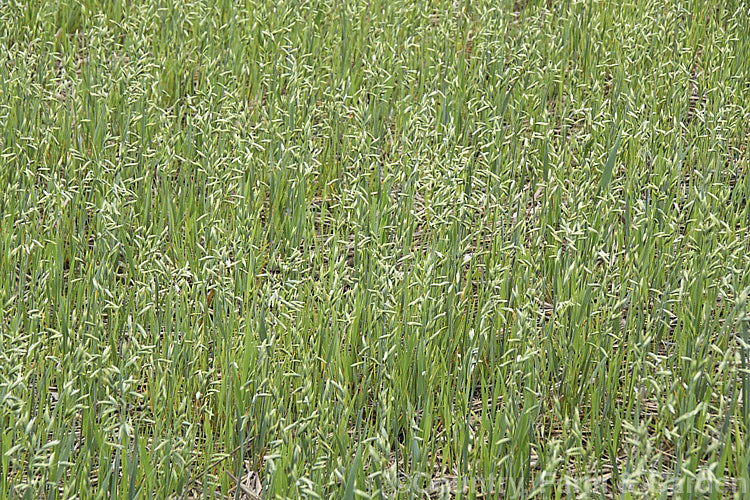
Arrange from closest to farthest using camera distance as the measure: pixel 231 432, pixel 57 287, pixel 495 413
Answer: pixel 231 432
pixel 495 413
pixel 57 287

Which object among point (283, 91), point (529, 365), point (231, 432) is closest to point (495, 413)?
point (529, 365)

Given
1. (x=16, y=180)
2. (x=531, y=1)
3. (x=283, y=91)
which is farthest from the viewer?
(x=531, y=1)

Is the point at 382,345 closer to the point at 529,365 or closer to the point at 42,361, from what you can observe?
the point at 529,365

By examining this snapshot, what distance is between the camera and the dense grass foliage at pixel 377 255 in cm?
229

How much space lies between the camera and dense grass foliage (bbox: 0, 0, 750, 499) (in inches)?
90.0

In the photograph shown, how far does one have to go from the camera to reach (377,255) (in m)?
2.94

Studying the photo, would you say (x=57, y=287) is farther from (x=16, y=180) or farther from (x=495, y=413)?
(x=495, y=413)

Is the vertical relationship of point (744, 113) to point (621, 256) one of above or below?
above

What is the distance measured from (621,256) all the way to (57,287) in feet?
6.43

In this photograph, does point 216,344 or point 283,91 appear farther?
point 283,91

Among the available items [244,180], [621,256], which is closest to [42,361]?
[244,180]

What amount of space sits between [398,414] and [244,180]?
1606mm

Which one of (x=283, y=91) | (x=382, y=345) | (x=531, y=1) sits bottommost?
(x=382, y=345)

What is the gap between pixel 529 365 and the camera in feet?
7.88
